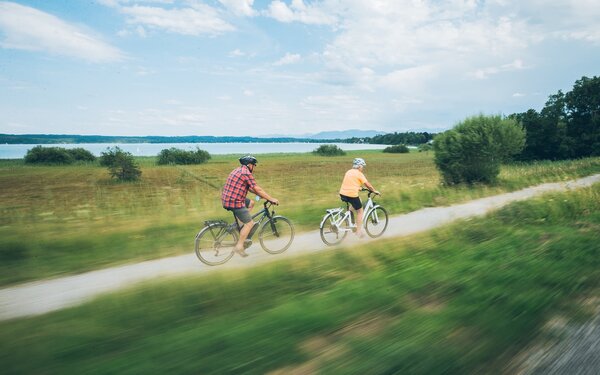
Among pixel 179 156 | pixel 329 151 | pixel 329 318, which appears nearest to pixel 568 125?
pixel 329 151

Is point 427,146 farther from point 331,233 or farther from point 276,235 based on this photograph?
point 276,235

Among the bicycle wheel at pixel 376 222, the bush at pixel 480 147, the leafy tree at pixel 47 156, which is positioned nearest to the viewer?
the bicycle wheel at pixel 376 222

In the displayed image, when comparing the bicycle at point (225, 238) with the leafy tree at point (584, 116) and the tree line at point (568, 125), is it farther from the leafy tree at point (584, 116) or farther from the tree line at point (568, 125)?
the leafy tree at point (584, 116)

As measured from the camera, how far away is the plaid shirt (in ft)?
21.9

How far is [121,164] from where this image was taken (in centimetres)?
3052

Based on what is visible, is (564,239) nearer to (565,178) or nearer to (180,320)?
(180,320)

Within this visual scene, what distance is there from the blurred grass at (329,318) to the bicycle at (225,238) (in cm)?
92

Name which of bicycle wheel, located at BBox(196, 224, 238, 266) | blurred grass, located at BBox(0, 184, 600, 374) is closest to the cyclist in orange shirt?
blurred grass, located at BBox(0, 184, 600, 374)

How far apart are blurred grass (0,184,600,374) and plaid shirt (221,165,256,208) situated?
1.34 metres

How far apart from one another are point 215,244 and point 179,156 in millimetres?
57660

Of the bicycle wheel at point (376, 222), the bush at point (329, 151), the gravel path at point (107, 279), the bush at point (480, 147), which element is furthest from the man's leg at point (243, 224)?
the bush at point (329, 151)

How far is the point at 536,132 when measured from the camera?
53.2 metres

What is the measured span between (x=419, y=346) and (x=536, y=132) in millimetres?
61404

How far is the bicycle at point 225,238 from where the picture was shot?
22.3ft
